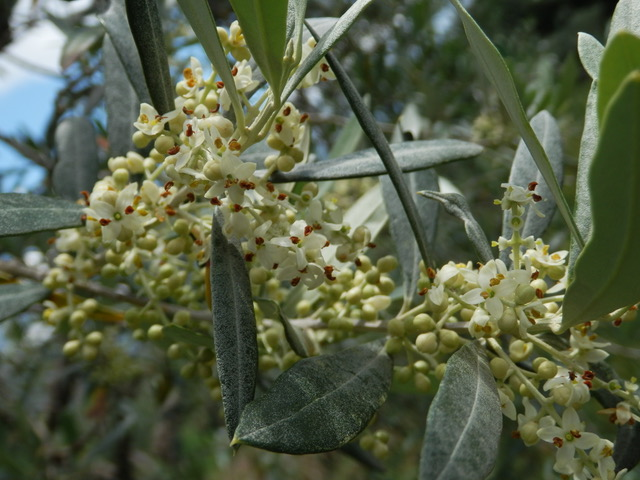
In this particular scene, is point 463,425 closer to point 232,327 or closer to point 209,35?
point 232,327

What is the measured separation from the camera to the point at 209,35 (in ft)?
2.75

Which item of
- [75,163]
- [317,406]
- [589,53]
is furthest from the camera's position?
[75,163]

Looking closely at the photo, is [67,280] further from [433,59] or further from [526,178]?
[433,59]

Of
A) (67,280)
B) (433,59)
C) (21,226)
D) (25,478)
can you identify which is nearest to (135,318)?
(67,280)

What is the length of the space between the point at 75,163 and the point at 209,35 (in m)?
0.86

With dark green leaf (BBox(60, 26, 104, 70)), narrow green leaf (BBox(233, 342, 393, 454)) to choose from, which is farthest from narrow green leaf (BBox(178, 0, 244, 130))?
dark green leaf (BBox(60, 26, 104, 70))

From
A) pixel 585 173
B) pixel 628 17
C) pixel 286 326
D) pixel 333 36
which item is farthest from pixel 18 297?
pixel 628 17

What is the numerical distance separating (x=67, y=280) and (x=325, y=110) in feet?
8.13

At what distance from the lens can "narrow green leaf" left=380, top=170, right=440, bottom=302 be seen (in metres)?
1.20

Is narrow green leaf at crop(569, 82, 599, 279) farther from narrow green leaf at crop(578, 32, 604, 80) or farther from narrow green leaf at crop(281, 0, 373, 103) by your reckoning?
narrow green leaf at crop(281, 0, 373, 103)

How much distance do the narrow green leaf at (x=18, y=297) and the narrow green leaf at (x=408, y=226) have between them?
73 centimetres

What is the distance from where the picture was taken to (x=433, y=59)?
10.7ft

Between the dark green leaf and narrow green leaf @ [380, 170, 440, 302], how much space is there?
1098 millimetres

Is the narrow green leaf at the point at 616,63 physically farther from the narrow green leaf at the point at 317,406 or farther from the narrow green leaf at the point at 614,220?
the narrow green leaf at the point at 317,406
